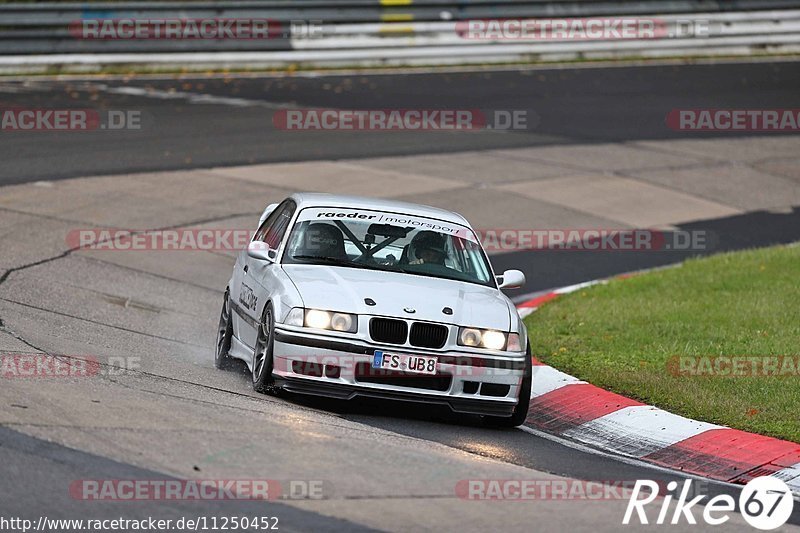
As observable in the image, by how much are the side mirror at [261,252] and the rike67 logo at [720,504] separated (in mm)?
3442

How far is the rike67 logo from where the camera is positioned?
6.88m

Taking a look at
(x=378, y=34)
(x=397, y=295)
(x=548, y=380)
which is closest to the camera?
(x=397, y=295)

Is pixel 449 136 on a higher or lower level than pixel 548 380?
higher

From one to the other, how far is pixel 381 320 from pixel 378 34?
809 inches

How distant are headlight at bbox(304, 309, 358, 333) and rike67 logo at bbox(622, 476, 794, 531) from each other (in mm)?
2148

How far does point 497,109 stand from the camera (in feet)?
81.7

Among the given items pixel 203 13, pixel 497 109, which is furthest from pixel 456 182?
pixel 203 13

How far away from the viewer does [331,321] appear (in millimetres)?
8883

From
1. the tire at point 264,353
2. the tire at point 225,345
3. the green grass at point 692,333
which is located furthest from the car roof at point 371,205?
the green grass at point 692,333

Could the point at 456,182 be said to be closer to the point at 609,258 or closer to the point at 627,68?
the point at 609,258

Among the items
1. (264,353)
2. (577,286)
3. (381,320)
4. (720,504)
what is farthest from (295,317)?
(577,286)

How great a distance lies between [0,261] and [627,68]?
19049 mm

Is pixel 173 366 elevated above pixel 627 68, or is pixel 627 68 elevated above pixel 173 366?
pixel 627 68

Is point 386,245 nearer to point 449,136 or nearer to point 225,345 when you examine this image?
point 225,345
